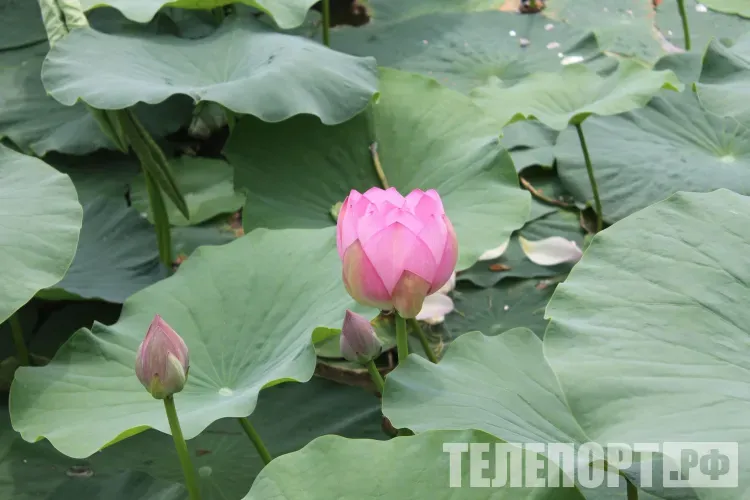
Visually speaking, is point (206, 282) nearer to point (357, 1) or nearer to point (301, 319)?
point (301, 319)

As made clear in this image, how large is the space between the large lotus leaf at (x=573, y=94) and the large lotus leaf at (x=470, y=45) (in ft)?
0.99

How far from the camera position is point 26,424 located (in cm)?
79

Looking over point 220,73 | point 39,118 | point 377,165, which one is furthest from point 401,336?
point 39,118

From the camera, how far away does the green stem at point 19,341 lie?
107 cm

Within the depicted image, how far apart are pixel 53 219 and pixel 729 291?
812 mm

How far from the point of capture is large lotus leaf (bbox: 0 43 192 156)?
1.34 m

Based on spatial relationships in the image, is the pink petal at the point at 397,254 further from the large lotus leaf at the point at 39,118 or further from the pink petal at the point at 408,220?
the large lotus leaf at the point at 39,118

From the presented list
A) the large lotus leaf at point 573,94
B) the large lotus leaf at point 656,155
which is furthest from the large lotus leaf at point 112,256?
the large lotus leaf at point 656,155

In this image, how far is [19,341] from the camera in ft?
3.55

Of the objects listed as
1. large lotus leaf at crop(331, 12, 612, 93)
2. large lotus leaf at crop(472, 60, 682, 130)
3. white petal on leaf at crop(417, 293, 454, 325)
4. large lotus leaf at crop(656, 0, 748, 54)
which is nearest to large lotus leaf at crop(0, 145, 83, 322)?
white petal on leaf at crop(417, 293, 454, 325)

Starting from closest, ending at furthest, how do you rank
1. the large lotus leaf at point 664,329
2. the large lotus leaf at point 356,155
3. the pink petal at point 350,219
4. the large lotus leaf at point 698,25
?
1. the large lotus leaf at point 664,329
2. the pink petal at point 350,219
3. the large lotus leaf at point 356,155
4. the large lotus leaf at point 698,25

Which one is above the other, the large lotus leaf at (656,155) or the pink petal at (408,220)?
the pink petal at (408,220)

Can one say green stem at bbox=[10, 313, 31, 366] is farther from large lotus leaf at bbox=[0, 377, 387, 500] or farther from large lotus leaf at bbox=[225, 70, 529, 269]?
large lotus leaf at bbox=[225, 70, 529, 269]

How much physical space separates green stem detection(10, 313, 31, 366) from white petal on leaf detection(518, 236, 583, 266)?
2.97 ft
